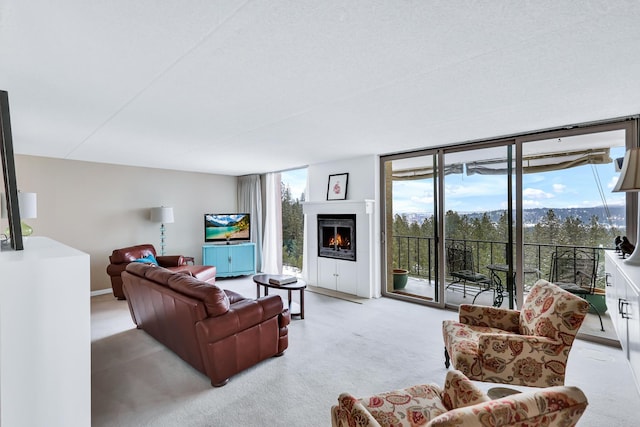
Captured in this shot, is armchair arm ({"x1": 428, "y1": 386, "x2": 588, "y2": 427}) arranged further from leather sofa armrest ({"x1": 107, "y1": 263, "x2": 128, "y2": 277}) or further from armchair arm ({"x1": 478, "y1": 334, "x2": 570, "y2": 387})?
leather sofa armrest ({"x1": 107, "y1": 263, "x2": 128, "y2": 277})

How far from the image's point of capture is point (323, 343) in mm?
3195

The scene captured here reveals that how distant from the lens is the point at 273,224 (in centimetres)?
681

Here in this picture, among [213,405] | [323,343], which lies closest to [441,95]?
[323,343]

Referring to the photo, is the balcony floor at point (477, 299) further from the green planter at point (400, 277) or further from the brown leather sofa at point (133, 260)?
the brown leather sofa at point (133, 260)

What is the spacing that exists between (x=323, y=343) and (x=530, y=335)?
5.97 feet

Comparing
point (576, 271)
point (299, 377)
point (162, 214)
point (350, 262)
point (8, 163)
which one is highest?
point (8, 163)

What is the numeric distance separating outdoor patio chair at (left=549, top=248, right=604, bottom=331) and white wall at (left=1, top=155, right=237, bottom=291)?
625 centimetres

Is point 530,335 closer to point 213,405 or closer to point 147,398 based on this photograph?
point 213,405

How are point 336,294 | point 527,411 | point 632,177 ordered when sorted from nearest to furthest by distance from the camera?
1. point 527,411
2. point 632,177
3. point 336,294

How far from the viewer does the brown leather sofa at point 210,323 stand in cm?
239

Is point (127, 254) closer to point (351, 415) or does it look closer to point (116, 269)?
point (116, 269)

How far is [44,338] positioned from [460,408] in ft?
5.80

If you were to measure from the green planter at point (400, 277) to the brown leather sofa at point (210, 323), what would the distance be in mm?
2506

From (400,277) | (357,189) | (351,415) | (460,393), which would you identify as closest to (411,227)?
(400,277)
